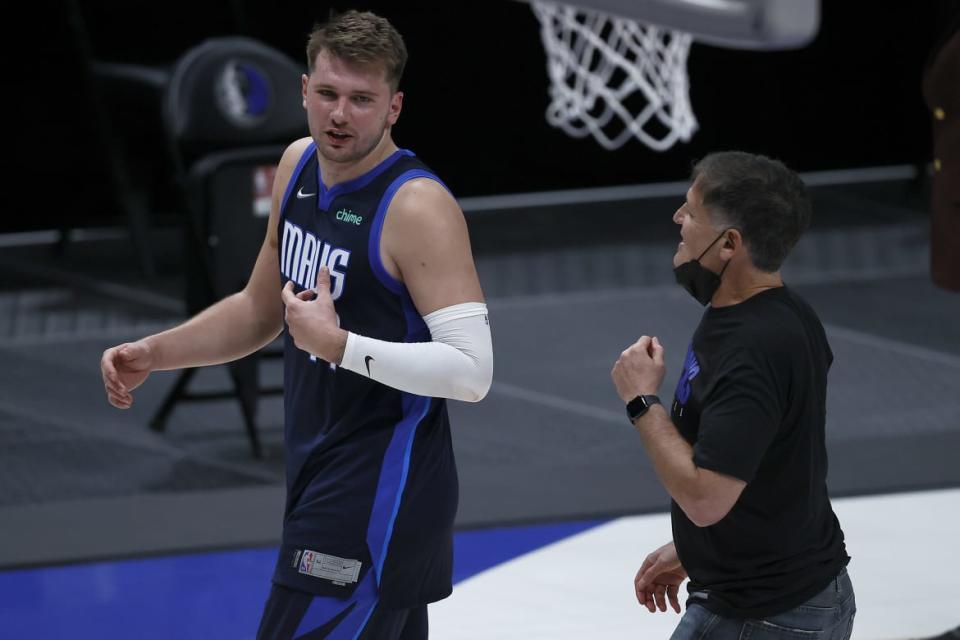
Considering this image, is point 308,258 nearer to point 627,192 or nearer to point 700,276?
point 700,276

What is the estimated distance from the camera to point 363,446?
10.9 feet

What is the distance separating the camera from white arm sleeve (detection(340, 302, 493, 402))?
316 cm

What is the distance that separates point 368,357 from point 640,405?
571 mm

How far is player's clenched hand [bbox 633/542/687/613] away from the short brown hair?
3.95ft

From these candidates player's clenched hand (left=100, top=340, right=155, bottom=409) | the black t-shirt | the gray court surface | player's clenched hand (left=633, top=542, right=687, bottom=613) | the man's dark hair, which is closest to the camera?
the black t-shirt

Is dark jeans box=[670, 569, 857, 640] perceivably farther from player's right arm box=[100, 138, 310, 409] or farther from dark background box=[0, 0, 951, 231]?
dark background box=[0, 0, 951, 231]

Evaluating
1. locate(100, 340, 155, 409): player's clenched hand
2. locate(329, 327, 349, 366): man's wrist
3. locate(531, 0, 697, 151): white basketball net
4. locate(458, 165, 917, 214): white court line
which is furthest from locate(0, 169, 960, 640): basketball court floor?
locate(329, 327, 349, 366): man's wrist

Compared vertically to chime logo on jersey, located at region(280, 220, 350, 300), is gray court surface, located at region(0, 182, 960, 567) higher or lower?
lower

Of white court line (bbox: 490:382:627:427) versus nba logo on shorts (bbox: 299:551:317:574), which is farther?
white court line (bbox: 490:382:627:427)

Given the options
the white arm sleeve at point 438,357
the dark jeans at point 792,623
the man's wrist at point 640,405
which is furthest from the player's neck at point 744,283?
the dark jeans at point 792,623

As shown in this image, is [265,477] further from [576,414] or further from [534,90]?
[534,90]

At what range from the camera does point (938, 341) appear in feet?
27.8

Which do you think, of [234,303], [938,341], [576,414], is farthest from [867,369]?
[234,303]

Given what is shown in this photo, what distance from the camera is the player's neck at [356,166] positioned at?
3.34 metres
